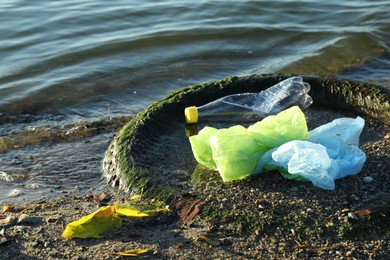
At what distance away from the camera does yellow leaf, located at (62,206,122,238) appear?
4.16 m

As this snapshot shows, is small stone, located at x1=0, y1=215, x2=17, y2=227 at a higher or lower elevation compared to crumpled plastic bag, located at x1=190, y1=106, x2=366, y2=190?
lower

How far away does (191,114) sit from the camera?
589 centimetres

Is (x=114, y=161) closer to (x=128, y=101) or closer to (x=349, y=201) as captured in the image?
(x=349, y=201)

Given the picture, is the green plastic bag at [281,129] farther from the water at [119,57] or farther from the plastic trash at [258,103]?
the water at [119,57]

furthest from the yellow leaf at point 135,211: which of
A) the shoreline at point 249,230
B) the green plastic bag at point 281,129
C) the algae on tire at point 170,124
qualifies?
the green plastic bag at point 281,129

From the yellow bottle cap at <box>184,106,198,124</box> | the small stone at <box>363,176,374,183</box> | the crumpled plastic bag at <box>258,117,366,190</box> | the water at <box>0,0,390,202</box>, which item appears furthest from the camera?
the water at <box>0,0,390,202</box>

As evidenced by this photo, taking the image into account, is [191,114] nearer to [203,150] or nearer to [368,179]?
[203,150]

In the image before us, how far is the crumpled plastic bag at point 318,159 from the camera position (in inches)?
173

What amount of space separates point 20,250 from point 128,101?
3.92m

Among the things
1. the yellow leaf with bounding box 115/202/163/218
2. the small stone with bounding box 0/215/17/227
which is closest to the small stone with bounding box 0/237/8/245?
the small stone with bounding box 0/215/17/227

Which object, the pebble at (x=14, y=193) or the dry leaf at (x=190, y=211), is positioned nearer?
the dry leaf at (x=190, y=211)

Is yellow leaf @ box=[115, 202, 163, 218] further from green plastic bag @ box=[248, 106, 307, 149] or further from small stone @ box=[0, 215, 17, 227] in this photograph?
green plastic bag @ box=[248, 106, 307, 149]

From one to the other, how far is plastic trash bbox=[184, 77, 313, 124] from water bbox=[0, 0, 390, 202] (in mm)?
1124

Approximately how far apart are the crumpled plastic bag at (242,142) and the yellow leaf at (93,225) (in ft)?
2.76
